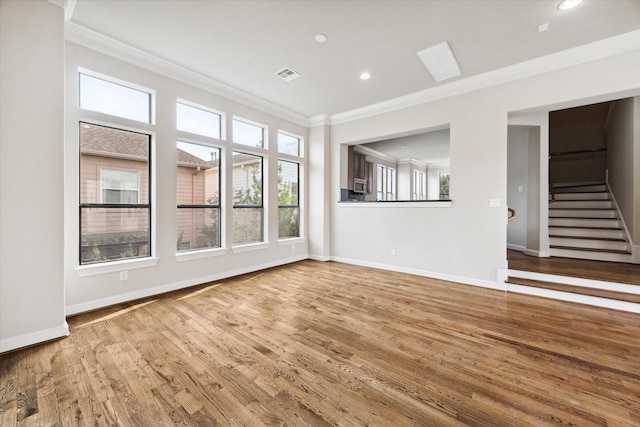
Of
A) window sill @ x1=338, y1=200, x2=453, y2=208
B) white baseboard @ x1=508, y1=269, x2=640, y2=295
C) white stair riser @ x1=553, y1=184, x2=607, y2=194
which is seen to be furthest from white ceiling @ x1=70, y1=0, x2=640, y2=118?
white stair riser @ x1=553, y1=184, x2=607, y2=194

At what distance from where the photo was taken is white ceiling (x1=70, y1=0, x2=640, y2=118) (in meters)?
2.57

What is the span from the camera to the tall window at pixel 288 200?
5559 mm

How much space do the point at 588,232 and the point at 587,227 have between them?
0.37ft

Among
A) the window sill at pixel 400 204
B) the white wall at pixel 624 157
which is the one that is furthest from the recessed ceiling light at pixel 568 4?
the white wall at pixel 624 157

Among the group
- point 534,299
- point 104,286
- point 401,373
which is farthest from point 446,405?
point 104,286

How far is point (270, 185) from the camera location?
518 centimetres

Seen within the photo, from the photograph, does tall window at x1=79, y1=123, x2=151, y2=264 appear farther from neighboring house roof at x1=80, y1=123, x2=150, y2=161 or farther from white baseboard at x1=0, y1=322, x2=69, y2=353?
white baseboard at x1=0, y1=322, x2=69, y2=353

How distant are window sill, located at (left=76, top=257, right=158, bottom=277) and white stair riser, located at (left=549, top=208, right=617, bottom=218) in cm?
773

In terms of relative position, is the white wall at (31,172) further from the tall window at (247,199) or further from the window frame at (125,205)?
the tall window at (247,199)

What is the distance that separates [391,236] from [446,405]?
11.7 feet

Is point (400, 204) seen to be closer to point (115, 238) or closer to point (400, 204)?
point (400, 204)

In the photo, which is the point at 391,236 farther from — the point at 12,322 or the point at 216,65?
the point at 12,322

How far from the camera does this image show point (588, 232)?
507 cm

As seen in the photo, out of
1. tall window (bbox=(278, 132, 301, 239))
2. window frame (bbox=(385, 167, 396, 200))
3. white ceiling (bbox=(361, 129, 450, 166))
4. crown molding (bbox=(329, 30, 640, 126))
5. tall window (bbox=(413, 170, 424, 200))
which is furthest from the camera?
tall window (bbox=(413, 170, 424, 200))
